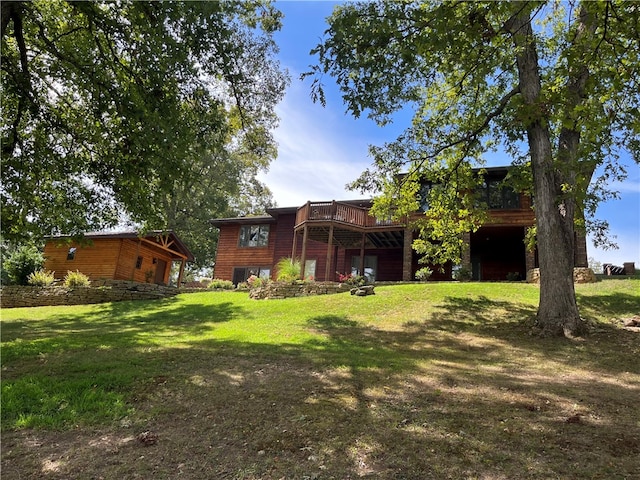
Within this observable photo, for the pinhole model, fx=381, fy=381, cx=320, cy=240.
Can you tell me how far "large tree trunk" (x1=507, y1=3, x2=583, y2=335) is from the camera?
9.29m

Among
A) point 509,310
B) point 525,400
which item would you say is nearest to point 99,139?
point 525,400

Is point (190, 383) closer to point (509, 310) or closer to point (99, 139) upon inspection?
point (99, 139)

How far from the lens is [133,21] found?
27.7ft

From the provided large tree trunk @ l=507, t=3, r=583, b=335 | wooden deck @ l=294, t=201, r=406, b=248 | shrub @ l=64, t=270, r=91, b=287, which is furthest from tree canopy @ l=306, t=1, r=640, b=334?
shrub @ l=64, t=270, r=91, b=287

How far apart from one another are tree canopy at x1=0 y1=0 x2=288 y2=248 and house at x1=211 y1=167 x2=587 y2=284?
10300 mm

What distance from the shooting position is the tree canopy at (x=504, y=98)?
6.12m

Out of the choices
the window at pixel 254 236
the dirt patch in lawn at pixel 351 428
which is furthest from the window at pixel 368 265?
the dirt patch in lawn at pixel 351 428

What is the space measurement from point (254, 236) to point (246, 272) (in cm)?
266

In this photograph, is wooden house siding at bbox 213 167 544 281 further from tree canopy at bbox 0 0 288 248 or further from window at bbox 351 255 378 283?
tree canopy at bbox 0 0 288 248

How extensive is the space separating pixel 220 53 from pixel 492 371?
877cm

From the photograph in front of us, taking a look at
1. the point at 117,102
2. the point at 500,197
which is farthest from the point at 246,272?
the point at 117,102

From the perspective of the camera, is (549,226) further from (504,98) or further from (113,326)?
(113,326)

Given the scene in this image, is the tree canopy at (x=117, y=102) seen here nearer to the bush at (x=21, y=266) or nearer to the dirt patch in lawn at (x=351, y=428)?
the dirt patch in lawn at (x=351, y=428)

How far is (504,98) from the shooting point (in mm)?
11562
